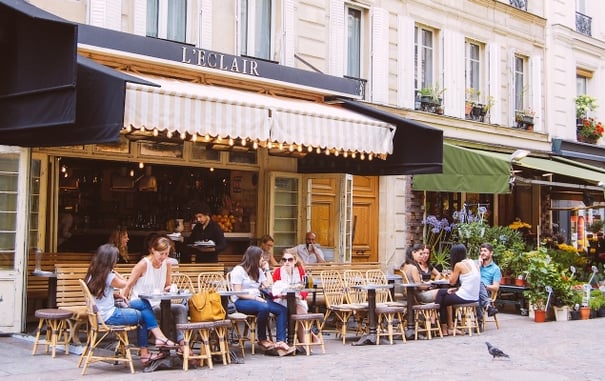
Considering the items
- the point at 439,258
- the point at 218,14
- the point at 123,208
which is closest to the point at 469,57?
the point at 439,258

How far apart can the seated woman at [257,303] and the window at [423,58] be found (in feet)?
27.6

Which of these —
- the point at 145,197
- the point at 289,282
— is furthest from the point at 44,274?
the point at 145,197

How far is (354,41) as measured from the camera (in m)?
16.2

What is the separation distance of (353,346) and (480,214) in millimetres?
7159

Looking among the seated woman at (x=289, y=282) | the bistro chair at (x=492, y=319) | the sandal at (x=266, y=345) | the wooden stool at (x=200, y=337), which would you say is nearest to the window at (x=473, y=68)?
the bistro chair at (x=492, y=319)

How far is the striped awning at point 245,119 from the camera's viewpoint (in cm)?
977

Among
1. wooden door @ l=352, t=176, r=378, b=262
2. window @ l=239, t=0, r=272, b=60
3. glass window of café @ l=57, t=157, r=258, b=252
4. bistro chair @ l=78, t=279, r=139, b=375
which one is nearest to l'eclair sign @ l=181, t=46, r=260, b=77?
window @ l=239, t=0, r=272, b=60

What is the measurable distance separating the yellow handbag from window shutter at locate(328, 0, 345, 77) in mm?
7095

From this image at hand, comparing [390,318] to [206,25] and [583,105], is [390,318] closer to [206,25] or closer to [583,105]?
[206,25]

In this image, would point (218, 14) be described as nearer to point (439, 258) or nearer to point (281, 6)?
point (281, 6)

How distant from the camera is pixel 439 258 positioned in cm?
1611

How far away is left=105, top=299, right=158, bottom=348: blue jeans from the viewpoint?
8688 millimetres

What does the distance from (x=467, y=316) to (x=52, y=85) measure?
6586 mm

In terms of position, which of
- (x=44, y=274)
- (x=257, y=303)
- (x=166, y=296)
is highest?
(x=44, y=274)
